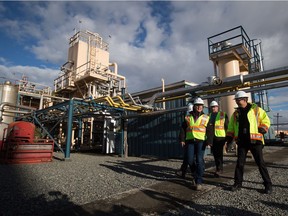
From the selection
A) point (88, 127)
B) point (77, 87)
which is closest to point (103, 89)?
point (77, 87)

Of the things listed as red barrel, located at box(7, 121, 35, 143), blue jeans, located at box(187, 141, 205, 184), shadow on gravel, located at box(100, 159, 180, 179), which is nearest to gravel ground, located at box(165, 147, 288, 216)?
blue jeans, located at box(187, 141, 205, 184)

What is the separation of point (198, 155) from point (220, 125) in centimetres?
175

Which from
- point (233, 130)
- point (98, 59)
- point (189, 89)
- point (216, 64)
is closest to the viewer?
point (233, 130)

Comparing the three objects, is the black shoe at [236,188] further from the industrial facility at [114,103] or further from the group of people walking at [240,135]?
the industrial facility at [114,103]

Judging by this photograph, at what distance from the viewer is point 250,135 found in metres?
3.71

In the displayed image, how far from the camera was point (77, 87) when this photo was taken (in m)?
17.8

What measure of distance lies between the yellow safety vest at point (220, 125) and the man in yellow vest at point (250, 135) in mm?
1374

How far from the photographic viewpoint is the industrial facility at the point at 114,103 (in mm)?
7762

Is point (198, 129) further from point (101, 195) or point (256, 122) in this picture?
point (101, 195)

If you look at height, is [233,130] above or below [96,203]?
above

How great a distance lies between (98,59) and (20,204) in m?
18.0

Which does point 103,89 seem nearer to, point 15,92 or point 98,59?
point 98,59

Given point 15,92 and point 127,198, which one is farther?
point 15,92

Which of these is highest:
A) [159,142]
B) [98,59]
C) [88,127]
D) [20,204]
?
[98,59]
